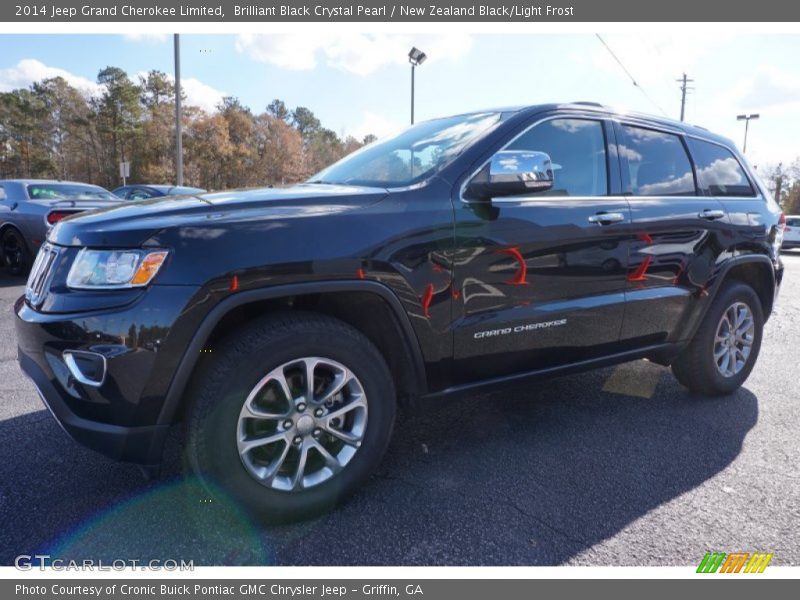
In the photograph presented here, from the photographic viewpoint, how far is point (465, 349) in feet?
8.93

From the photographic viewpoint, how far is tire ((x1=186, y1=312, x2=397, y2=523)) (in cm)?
216

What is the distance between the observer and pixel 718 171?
13.2 ft

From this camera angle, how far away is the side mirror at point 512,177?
8.62 feet

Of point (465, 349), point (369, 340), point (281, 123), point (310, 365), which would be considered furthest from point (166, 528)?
point (281, 123)

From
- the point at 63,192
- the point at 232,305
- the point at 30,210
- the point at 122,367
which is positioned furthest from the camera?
the point at 63,192

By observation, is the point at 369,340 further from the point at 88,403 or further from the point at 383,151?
the point at 383,151

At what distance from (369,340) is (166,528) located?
1130mm

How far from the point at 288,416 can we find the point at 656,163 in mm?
2820

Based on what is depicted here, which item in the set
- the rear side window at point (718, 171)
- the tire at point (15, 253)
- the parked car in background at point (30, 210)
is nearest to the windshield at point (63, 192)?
the parked car in background at point (30, 210)

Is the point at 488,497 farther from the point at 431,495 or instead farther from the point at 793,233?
the point at 793,233

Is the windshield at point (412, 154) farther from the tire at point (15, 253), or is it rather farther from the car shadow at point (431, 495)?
the tire at point (15, 253)

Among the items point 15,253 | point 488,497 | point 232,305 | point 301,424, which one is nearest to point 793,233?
point 488,497

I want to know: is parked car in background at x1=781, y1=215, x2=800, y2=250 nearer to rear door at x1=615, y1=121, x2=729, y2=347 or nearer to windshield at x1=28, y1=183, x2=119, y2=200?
rear door at x1=615, y1=121, x2=729, y2=347

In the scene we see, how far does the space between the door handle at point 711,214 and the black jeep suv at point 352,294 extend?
0.09 m
